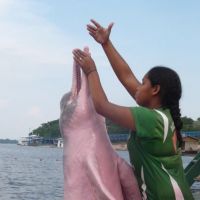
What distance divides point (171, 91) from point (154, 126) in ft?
0.89

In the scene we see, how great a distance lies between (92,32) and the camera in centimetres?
344

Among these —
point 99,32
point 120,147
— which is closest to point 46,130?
point 120,147

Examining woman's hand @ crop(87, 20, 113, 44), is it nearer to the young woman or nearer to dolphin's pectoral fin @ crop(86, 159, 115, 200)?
the young woman

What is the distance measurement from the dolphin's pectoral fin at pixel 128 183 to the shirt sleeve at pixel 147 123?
32 centimetres

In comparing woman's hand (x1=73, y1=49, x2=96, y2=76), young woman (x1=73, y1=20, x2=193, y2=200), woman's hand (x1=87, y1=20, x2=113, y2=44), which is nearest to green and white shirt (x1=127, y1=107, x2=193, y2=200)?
young woman (x1=73, y1=20, x2=193, y2=200)

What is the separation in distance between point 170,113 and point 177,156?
0.80ft

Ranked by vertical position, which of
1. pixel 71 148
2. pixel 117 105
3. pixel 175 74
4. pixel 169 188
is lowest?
pixel 169 188

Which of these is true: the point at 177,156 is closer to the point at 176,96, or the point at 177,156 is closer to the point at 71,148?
the point at 176,96

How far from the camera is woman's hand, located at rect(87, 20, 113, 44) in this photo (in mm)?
3426

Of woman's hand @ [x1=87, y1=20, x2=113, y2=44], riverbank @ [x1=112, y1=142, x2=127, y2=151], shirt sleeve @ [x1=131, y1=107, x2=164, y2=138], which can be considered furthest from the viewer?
riverbank @ [x1=112, y1=142, x2=127, y2=151]

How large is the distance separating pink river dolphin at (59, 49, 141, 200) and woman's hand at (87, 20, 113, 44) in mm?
257

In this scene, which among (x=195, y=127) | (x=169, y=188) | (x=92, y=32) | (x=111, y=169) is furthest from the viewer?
(x=195, y=127)

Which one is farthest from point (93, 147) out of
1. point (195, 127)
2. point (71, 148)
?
point (195, 127)

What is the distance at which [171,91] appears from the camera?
310 centimetres
